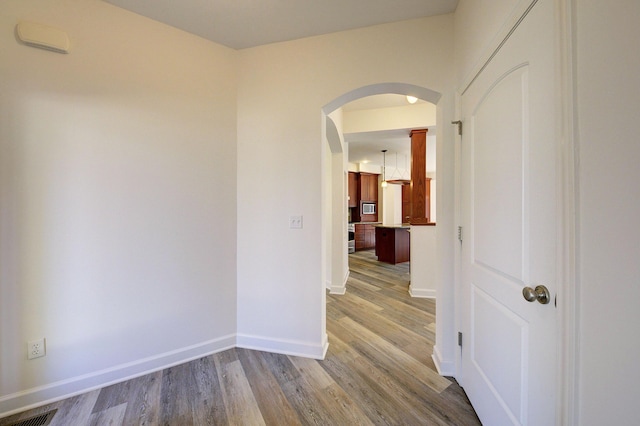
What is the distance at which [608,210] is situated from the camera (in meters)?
0.65

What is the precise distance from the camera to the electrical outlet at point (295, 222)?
6.85 feet

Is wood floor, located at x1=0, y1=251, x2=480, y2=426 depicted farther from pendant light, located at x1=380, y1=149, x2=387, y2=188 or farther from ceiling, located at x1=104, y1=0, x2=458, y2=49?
pendant light, located at x1=380, y1=149, x2=387, y2=188

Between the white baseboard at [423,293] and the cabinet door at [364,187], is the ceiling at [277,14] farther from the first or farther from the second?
the cabinet door at [364,187]

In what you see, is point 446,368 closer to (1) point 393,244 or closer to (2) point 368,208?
(1) point 393,244

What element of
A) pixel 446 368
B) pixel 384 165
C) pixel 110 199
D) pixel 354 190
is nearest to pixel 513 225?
pixel 446 368

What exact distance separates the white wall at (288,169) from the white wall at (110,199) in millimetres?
158

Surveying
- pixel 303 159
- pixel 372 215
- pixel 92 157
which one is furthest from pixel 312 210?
pixel 372 215

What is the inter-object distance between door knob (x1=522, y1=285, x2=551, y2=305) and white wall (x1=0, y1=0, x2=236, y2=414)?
2.02 metres

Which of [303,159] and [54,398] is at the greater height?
[303,159]

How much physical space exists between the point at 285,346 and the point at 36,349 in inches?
62.9

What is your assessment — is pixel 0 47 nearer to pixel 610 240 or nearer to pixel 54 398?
pixel 54 398

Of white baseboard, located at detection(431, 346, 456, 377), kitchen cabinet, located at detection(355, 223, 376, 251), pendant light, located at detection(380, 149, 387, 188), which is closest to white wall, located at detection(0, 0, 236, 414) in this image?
white baseboard, located at detection(431, 346, 456, 377)

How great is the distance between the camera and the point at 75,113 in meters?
1.63

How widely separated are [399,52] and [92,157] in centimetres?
231
